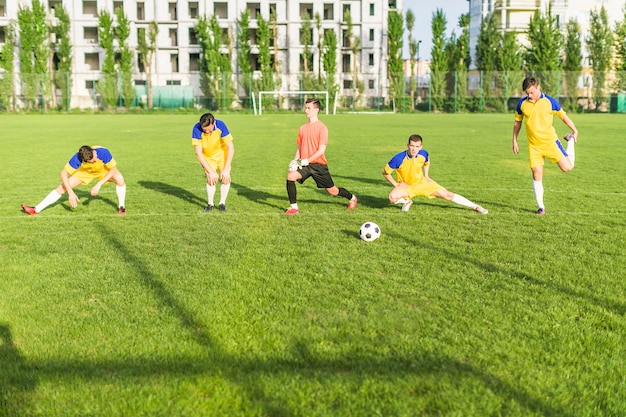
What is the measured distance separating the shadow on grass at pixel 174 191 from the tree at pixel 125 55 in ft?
140

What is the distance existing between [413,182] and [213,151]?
2.97 metres

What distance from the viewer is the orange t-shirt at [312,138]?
850cm

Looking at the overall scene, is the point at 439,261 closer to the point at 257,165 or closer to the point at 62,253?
the point at 62,253

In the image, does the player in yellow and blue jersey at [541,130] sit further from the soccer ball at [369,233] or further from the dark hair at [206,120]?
the dark hair at [206,120]

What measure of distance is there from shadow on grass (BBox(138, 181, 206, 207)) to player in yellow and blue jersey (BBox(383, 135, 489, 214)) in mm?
2972

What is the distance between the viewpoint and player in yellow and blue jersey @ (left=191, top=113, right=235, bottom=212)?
345 inches

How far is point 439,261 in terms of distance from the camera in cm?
592

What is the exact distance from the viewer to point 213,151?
9.15 m

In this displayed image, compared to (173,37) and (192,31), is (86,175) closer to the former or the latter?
(192,31)

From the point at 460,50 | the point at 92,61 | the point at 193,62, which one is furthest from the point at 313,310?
the point at 92,61

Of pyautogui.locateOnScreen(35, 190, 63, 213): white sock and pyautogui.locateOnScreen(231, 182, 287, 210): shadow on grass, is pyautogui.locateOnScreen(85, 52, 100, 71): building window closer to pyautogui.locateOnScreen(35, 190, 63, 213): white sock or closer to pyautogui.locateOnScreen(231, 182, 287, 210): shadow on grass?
pyautogui.locateOnScreen(231, 182, 287, 210): shadow on grass

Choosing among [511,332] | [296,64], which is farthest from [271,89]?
[511,332]

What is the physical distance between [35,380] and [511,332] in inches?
117

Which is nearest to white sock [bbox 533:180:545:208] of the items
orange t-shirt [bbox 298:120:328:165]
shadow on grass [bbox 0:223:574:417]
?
orange t-shirt [bbox 298:120:328:165]
